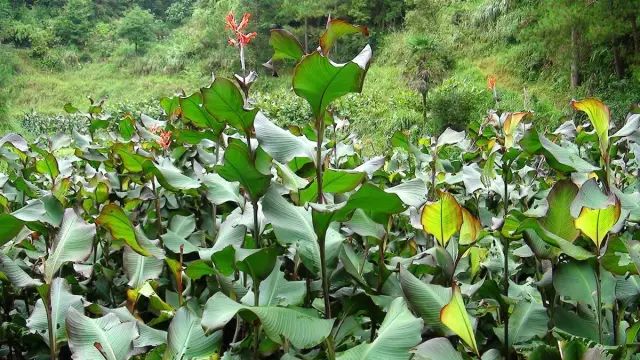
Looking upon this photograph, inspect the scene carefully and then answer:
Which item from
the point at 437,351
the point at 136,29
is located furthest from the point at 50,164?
the point at 136,29

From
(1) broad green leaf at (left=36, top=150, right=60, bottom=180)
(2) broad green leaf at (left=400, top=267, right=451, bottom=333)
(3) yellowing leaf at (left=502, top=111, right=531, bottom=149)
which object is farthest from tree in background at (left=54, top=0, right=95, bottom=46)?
(2) broad green leaf at (left=400, top=267, right=451, bottom=333)

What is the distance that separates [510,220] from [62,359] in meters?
0.93

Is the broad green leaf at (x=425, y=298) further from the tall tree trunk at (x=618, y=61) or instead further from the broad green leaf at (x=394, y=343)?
the tall tree trunk at (x=618, y=61)

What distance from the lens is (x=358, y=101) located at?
16422mm

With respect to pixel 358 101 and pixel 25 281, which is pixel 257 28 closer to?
pixel 358 101

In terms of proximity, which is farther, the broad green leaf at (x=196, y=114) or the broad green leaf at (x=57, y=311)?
the broad green leaf at (x=196, y=114)

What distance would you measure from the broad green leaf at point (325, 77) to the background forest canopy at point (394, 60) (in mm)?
145

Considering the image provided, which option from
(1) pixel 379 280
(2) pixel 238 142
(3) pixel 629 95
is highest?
(2) pixel 238 142

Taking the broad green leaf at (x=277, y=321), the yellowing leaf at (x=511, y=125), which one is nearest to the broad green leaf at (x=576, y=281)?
the broad green leaf at (x=277, y=321)

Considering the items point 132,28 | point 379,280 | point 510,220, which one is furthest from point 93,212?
point 132,28

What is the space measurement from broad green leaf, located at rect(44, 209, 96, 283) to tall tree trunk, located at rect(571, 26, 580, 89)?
13.2m

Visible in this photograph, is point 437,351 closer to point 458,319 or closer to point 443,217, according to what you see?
point 458,319

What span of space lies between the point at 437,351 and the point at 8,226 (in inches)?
25.9

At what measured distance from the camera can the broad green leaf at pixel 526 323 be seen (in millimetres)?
809
